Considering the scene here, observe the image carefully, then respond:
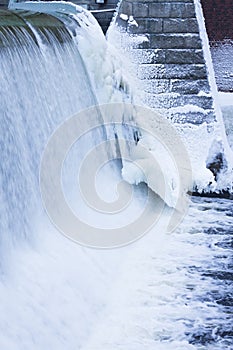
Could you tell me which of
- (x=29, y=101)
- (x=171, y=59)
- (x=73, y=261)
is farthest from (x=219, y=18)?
(x=73, y=261)

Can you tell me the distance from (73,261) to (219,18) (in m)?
7.53

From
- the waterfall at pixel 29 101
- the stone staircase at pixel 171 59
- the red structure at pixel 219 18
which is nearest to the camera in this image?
the waterfall at pixel 29 101

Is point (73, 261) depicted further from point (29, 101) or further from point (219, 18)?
point (219, 18)

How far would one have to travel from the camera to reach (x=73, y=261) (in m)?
3.37

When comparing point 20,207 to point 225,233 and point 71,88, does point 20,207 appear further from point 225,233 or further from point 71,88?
point 225,233

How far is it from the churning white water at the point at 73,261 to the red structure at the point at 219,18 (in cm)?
586

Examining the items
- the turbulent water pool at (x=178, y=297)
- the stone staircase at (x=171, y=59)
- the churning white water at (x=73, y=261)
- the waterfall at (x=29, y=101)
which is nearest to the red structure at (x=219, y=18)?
the stone staircase at (x=171, y=59)

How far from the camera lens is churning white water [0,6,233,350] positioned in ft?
9.22

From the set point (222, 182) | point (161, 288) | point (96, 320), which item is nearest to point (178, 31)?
point (222, 182)

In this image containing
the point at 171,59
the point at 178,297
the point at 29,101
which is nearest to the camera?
the point at 178,297

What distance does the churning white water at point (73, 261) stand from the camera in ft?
9.22

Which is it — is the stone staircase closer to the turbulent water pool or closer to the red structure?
the turbulent water pool

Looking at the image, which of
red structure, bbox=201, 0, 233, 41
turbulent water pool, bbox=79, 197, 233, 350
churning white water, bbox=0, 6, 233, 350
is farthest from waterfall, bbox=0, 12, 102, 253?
red structure, bbox=201, 0, 233, 41

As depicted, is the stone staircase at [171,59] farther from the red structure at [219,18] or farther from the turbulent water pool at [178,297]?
the red structure at [219,18]
